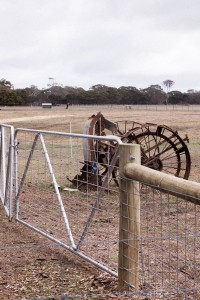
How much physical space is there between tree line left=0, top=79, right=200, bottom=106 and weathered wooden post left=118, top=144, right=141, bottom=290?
102791mm

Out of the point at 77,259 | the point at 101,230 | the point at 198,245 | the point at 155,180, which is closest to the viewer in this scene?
the point at 155,180

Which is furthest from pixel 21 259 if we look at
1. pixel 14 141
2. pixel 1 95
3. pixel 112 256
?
pixel 1 95

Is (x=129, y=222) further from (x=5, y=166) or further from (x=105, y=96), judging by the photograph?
(x=105, y=96)

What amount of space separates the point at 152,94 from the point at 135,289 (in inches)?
4462

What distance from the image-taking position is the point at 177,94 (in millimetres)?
116500

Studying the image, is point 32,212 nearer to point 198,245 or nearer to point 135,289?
point 198,245

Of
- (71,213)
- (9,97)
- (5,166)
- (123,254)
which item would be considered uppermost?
(9,97)

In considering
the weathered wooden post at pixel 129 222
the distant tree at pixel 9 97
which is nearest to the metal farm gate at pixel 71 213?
the weathered wooden post at pixel 129 222

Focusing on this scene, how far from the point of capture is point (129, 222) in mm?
4555

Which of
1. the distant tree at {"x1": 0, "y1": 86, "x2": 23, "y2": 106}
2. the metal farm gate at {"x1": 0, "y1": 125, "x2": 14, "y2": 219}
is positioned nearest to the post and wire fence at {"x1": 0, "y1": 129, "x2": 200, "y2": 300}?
the metal farm gate at {"x1": 0, "y1": 125, "x2": 14, "y2": 219}

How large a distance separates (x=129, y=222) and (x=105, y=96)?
105786mm

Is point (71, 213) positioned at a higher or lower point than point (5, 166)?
lower

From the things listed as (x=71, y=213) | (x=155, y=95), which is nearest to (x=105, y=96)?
(x=155, y=95)

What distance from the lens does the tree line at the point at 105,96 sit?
111m
